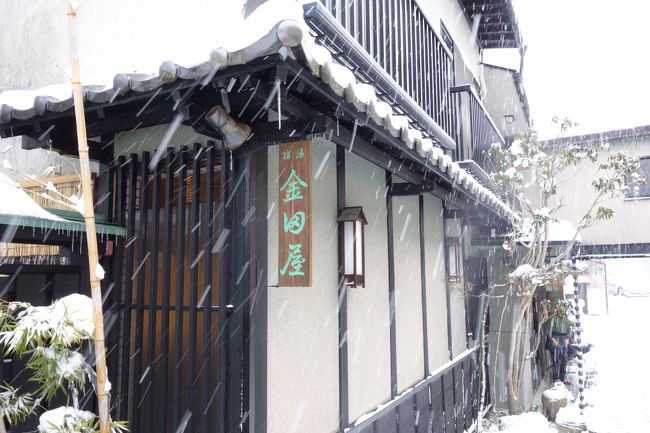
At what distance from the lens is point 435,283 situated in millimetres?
8695

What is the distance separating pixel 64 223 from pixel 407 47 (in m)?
4.86

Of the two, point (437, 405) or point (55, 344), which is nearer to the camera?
point (55, 344)

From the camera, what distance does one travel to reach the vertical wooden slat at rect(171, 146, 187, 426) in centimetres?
411

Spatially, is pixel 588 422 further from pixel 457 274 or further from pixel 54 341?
pixel 54 341

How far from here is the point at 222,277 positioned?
3.96 m

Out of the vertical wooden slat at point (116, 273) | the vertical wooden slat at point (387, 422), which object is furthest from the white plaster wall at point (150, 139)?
the vertical wooden slat at point (387, 422)

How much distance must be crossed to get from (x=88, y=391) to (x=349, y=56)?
4.15 m

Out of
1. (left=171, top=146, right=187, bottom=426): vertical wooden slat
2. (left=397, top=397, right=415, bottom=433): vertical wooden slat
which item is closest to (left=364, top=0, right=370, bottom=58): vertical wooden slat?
(left=171, top=146, right=187, bottom=426): vertical wooden slat

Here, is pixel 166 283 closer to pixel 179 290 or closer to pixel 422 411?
pixel 179 290

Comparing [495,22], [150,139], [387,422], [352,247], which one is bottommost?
[387,422]

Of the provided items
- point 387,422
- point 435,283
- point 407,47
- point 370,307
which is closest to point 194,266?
point 370,307

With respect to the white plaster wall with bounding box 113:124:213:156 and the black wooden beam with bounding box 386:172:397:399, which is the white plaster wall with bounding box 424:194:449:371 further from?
the white plaster wall with bounding box 113:124:213:156

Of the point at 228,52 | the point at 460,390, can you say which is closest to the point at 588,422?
the point at 460,390

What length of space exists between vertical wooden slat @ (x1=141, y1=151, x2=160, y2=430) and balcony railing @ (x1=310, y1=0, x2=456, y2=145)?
239cm
